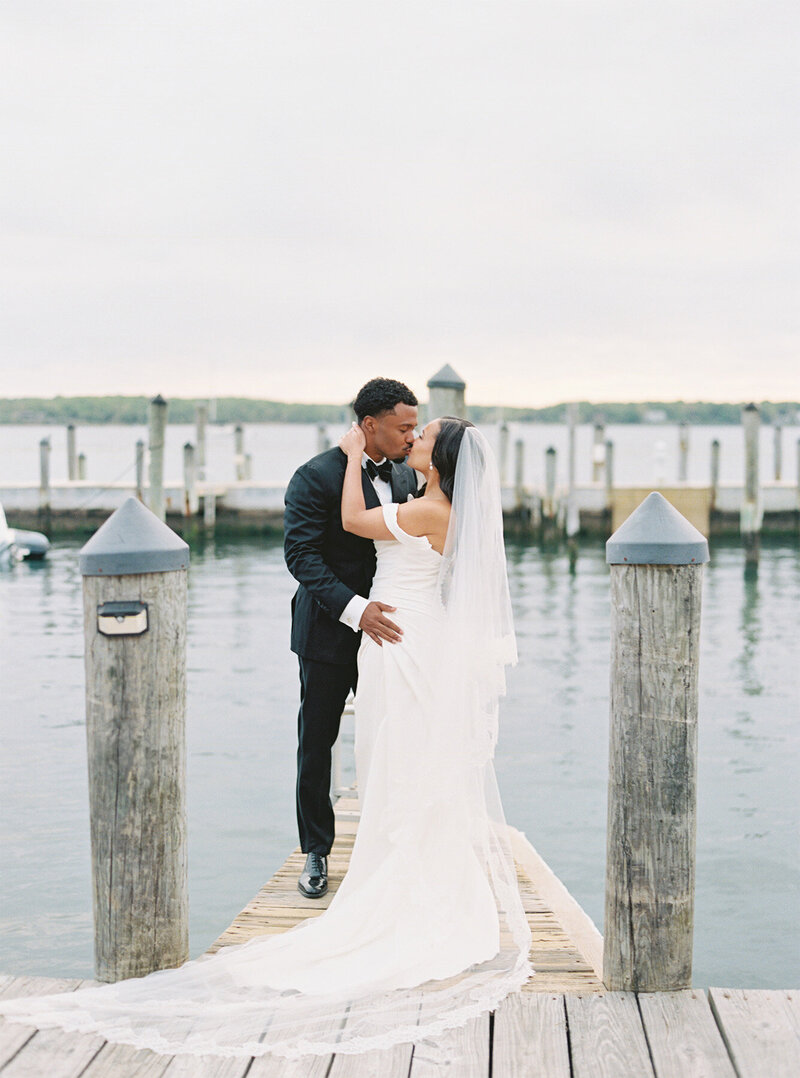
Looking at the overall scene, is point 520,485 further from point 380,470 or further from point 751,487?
point 380,470

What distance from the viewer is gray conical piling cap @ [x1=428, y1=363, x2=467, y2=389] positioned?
23.6 feet

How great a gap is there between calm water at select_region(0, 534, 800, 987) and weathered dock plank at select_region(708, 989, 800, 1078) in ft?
7.73

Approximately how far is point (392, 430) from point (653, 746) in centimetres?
133

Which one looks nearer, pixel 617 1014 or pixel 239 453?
pixel 617 1014

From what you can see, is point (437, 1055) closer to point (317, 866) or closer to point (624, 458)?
point (317, 866)

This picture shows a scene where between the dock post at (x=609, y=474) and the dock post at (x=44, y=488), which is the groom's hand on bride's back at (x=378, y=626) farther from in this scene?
the dock post at (x=44, y=488)

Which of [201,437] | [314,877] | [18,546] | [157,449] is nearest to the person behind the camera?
[314,877]

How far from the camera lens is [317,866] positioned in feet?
11.7

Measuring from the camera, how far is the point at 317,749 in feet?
11.8

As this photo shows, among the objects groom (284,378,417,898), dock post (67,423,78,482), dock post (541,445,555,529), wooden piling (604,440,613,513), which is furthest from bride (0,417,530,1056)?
dock post (67,423,78,482)

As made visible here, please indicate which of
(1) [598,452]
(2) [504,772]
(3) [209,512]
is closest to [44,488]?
(3) [209,512]

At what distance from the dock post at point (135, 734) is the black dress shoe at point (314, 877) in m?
0.75

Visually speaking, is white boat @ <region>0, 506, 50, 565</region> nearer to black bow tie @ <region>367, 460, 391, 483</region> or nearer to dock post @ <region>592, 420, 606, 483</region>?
dock post @ <region>592, 420, 606, 483</region>

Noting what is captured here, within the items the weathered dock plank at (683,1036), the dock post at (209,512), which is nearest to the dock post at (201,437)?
the dock post at (209,512)
